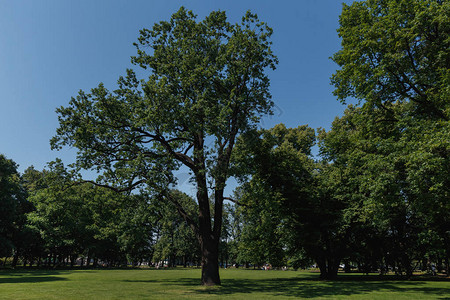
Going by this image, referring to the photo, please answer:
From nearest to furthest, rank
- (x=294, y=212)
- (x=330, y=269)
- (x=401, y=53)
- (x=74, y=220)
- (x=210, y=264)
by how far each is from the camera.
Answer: (x=401, y=53), (x=210, y=264), (x=294, y=212), (x=330, y=269), (x=74, y=220)

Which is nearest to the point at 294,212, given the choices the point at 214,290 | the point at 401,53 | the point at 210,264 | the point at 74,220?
the point at 210,264

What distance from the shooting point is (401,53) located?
16859 millimetres

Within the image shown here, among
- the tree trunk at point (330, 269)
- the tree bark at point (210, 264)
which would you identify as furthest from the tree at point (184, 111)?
the tree trunk at point (330, 269)

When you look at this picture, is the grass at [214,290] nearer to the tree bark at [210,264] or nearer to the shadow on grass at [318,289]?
the shadow on grass at [318,289]

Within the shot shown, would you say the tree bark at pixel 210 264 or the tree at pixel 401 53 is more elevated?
the tree at pixel 401 53

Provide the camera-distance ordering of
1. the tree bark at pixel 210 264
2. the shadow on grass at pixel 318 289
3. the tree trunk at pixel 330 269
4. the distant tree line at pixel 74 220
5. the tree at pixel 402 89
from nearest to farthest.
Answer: the tree at pixel 402 89, the shadow on grass at pixel 318 289, the tree bark at pixel 210 264, the distant tree line at pixel 74 220, the tree trunk at pixel 330 269

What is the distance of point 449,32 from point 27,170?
104 meters

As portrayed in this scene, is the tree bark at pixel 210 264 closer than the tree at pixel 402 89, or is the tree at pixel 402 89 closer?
the tree at pixel 402 89

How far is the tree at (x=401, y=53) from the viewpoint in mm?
15766

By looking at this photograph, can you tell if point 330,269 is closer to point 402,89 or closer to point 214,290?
point 214,290

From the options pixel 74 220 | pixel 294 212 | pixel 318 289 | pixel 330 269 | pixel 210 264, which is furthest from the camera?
pixel 74 220

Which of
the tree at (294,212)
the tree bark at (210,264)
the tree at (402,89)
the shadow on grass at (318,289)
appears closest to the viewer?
the tree at (402,89)

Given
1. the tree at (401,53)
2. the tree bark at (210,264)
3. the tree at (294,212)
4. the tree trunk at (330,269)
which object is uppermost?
the tree at (401,53)

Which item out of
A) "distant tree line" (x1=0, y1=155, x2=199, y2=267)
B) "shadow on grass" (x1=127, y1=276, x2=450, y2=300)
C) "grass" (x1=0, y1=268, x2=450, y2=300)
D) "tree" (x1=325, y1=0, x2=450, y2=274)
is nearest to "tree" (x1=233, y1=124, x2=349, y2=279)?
"grass" (x1=0, y1=268, x2=450, y2=300)
